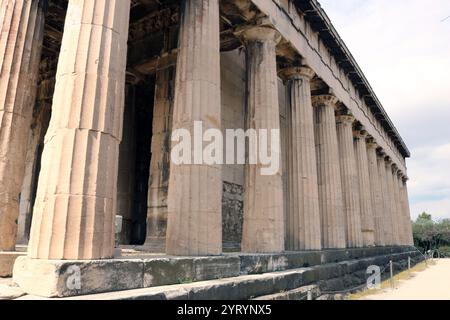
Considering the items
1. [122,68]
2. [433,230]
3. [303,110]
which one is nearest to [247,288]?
[122,68]

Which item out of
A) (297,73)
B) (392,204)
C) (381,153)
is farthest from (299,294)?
(392,204)

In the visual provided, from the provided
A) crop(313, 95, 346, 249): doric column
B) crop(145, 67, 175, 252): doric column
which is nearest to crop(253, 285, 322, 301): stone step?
crop(145, 67, 175, 252): doric column

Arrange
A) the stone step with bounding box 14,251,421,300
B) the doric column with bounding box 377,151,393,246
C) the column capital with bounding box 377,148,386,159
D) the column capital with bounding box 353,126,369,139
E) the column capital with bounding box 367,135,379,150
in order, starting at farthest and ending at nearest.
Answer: the column capital with bounding box 377,148,386,159 < the doric column with bounding box 377,151,393,246 < the column capital with bounding box 367,135,379,150 < the column capital with bounding box 353,126,369,139 < the stone step with bounding box 14,251,421,300

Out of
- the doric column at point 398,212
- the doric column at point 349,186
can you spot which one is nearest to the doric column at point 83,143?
the doric column at point 349,186

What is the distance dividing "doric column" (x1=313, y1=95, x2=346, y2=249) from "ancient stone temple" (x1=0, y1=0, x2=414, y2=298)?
76 mm

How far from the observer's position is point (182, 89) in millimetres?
10039

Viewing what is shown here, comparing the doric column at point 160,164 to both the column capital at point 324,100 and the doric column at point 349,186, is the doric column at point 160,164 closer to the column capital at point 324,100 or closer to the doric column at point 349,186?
the column capital at point 324,100

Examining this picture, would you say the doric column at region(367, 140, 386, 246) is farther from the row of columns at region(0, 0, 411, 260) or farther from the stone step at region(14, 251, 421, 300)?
the stone step at region(14, 251, 421, 300)

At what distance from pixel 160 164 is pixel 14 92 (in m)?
5.78

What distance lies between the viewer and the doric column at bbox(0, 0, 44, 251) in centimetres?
930

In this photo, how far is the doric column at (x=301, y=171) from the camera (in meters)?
15.8

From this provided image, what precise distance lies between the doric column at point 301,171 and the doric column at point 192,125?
7.07 metres

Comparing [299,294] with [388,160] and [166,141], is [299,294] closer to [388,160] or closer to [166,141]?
[166,141]
